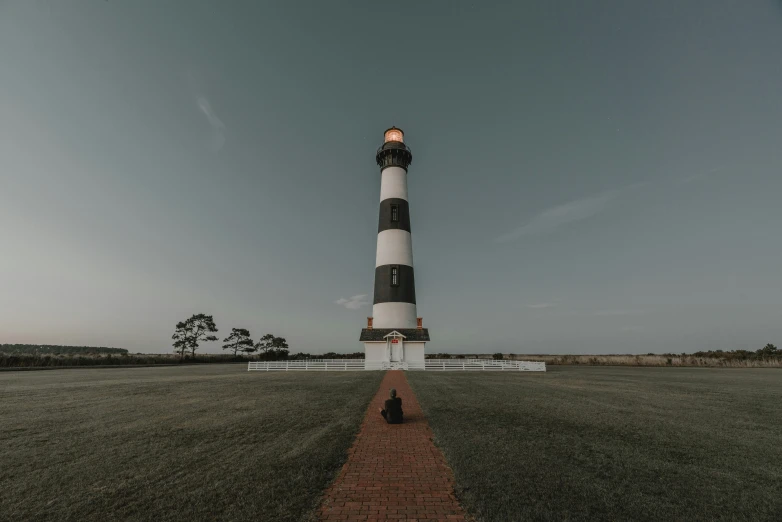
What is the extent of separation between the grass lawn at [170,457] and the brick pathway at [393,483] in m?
0.33

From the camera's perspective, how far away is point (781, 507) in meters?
5.29

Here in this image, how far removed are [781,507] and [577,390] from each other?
523 inches

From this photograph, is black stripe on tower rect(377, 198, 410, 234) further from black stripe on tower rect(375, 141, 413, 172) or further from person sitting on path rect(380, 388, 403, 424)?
person sitting on path rect(380, 388, 403, 424)

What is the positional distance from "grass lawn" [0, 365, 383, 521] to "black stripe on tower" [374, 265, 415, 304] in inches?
733

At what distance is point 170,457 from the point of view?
7090mm

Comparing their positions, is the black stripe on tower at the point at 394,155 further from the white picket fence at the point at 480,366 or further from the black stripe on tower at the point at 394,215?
the white picket fence at the point at 480,366

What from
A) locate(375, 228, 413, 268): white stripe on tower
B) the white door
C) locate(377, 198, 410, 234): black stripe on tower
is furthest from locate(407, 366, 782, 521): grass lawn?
locate(377, 198, 410, 234): black stripe on tower

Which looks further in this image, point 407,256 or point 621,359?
point 621,359

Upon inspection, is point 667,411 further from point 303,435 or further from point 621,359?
point 621,359

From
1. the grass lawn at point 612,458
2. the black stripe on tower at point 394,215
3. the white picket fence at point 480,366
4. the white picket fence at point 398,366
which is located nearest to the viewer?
the grass lawn at point 612,458

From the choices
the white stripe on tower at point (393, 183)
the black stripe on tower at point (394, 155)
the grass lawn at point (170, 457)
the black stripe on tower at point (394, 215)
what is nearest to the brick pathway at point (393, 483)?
the grass lawn at point (170, 457)

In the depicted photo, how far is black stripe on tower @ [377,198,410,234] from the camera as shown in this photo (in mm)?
33656

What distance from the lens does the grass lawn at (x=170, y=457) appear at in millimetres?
5000

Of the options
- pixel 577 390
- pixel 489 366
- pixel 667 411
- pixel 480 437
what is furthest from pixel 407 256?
pixel 480 437
